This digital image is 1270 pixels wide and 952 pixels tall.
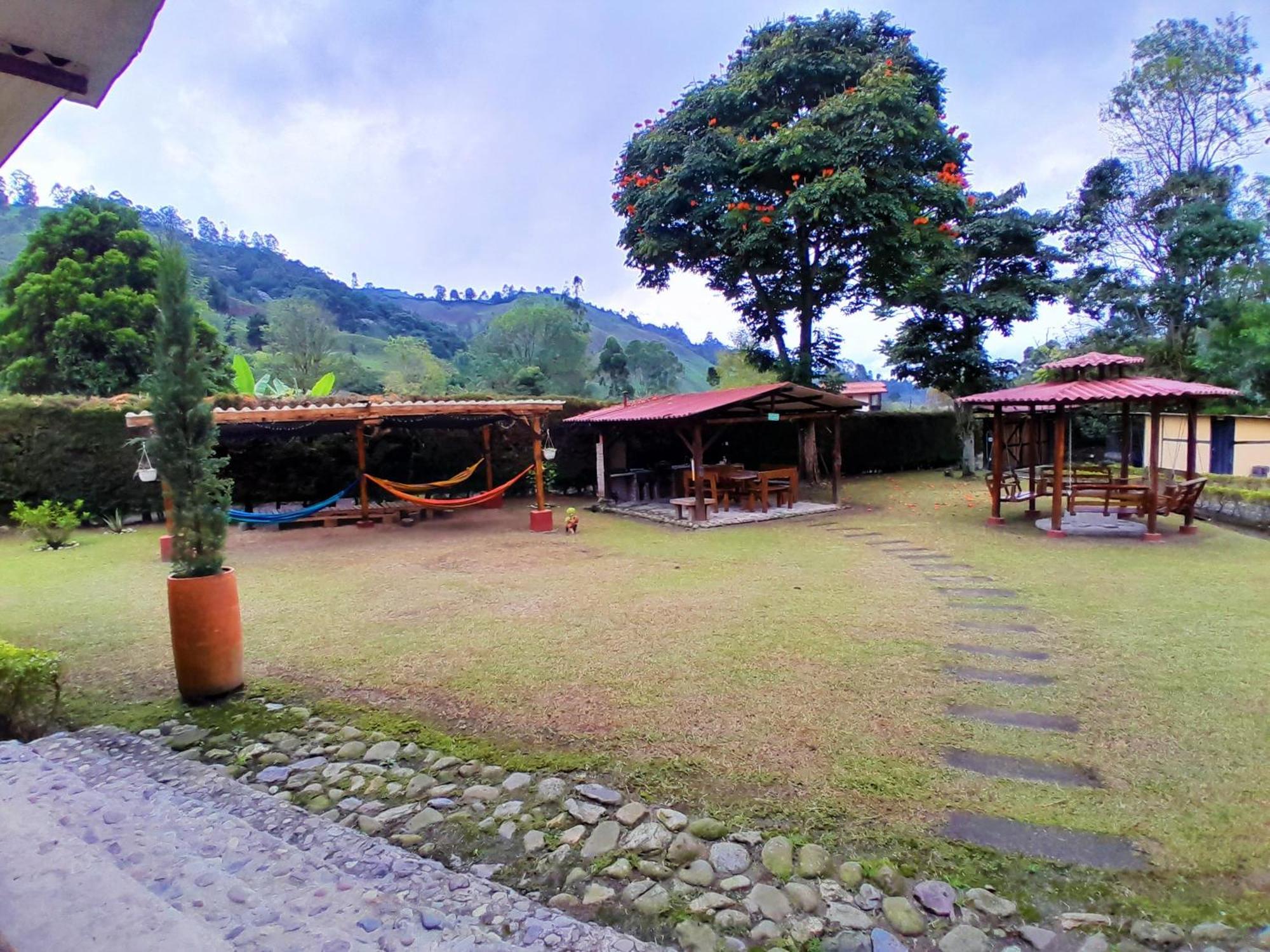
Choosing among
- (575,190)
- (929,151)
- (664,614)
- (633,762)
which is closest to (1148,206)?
(929,151)

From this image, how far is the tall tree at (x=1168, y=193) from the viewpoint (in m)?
16.8

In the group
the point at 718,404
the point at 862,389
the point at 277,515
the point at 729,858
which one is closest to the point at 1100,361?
the point at 718,404

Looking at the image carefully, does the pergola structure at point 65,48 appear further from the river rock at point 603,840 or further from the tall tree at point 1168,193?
the tall tree at point 1168,193

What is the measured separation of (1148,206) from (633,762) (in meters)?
22.1

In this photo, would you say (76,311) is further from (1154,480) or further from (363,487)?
(1154,480)

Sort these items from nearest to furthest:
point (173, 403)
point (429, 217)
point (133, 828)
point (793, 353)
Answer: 1. point (133, 828)
2. point (173, 403)
3. point (793, 353)
4. point (429, 217)

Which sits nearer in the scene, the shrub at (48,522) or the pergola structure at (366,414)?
the pergola structure at (366,414)

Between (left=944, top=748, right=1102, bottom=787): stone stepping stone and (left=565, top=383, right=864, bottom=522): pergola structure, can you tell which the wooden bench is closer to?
(left=565, top=383, right=864, bottom=522): pergola structure

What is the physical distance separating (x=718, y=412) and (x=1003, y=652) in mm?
5759

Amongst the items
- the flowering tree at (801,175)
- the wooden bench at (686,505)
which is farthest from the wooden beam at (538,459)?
the flowering tree at (801,175)

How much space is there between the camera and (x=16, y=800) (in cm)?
246

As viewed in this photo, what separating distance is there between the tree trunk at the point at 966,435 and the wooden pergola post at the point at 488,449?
10.5m

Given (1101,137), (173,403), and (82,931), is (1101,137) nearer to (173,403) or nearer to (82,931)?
(173,403)

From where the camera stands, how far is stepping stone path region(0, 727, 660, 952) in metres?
1.71
